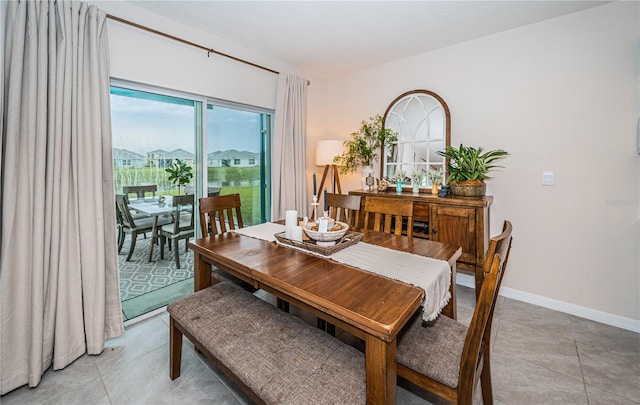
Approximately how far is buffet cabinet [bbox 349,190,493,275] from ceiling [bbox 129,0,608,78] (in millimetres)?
1542

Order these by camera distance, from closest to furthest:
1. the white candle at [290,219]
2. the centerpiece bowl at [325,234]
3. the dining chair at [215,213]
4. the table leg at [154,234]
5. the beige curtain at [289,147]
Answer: the centerpiece bowl at [325,234], the white candle at [290,219], the dining chair at [215,213], the table leg at [154,234], the beige curtain at [289,147]

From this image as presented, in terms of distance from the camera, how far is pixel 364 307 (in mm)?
1022

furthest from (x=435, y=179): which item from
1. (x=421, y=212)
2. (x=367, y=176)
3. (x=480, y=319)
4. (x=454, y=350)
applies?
(x=480, y=319)

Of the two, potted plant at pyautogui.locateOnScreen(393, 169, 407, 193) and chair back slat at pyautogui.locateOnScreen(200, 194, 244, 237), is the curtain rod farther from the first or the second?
potted plant at pyautogui.locateOnScreen(393, 169, 407, 193)

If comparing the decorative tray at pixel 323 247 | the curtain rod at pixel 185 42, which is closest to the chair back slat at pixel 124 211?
the curtain rod at pixel 185 42

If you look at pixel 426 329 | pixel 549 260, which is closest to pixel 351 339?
pixel 426 329

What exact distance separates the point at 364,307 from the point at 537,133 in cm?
254

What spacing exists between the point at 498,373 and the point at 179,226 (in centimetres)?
276

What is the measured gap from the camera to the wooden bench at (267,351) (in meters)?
1.02

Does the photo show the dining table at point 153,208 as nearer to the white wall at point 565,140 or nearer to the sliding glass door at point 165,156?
the sliding glass door at point 165,156

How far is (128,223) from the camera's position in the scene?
94.7 inches

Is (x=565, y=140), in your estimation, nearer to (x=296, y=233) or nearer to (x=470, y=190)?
(x=470, y=190)

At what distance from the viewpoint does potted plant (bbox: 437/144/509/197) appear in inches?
101

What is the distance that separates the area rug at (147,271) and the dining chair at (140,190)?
38cm
